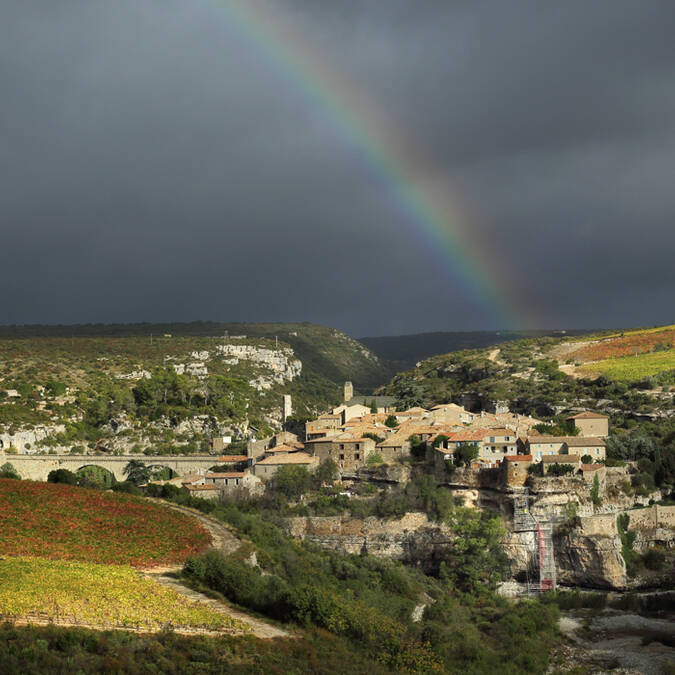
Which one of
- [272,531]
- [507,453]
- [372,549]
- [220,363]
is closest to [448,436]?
[507,453]

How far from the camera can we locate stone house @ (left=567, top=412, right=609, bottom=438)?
Answer: 252 ft

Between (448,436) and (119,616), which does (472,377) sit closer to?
(448,436)

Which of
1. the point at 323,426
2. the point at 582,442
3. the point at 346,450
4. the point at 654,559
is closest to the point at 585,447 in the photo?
the point at 582,442

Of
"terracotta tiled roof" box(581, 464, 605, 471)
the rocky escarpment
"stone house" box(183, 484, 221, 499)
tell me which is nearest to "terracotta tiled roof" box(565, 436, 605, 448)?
"terracotta tiled roof" box(581, 464, 605, 471)

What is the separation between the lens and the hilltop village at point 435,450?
66.3 metres

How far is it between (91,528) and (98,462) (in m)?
37.5

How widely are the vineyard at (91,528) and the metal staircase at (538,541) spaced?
2347 centimetres

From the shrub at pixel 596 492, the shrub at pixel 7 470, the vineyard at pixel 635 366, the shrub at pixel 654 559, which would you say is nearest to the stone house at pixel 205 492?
the shrub at pixel 7 470

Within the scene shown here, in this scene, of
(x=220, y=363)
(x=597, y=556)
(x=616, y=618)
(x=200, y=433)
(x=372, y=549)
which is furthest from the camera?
(x=220, y=363)

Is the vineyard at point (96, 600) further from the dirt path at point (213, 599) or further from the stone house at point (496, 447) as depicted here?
the stone house at point (496, 447)

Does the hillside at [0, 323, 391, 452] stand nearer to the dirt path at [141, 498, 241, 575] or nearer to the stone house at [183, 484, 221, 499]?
the stone house at [183, 484, 221, 499]

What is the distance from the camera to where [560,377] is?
106875 mm

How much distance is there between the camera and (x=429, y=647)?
39688 mm

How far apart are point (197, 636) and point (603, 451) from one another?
151 feet
